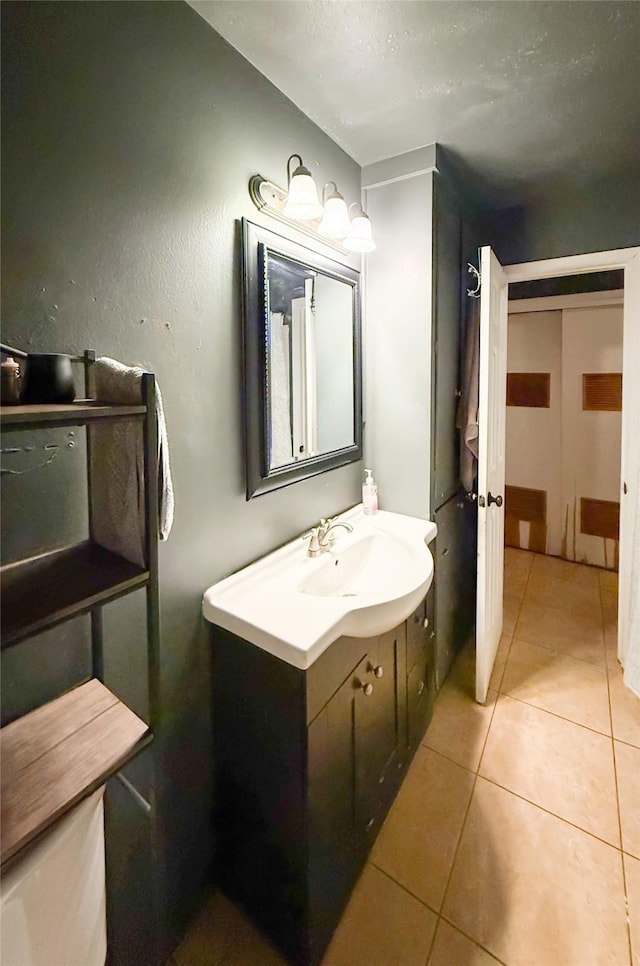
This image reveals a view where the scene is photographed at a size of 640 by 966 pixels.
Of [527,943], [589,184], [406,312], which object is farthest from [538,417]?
[527,943]

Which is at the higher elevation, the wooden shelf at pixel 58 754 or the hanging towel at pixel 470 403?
the hanging towel at pixel 470 403

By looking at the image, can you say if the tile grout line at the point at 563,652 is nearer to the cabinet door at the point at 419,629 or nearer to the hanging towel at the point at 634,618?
the hanging towel at the point at 634,618

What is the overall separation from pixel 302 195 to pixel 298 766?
1507 mm

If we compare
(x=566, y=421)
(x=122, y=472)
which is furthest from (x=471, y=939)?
(x=566, y=421)

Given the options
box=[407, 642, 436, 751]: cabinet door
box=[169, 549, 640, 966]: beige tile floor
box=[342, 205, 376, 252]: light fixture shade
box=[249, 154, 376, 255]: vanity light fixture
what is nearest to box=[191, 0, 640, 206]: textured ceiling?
box=[249, 154, 376, 255]: vanity light fixture

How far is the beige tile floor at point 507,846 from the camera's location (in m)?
1.16

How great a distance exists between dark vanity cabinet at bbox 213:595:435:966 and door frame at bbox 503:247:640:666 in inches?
64.5

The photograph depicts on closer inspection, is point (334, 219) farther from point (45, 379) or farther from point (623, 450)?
point (623, 450)

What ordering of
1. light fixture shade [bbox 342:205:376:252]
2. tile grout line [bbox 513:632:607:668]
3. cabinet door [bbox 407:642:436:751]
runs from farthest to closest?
tile grout line [bbox 513:632:607:668] < cabinet door [bbox 407:642:436:751] < light fixture shade [bbox 342:205:376:252]

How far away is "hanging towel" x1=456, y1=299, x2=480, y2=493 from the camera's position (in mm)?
2119

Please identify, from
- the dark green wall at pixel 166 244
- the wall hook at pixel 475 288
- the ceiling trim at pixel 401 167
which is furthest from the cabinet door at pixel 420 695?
the ceiling trim at pixel 401 167

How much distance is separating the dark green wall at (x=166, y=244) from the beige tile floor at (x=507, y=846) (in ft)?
1.69

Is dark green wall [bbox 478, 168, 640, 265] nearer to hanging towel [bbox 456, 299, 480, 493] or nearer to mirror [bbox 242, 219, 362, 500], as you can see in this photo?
→ hanging towel [bbox 456, 299, 480, 493]

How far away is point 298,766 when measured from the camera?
1.03 m
